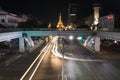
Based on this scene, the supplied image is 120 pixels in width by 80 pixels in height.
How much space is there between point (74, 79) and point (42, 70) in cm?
1365

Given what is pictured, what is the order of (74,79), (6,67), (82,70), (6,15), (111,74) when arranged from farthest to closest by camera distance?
1. (6,15)
2. (6,67)
3. (82,70)
4. (111,74)
5. (74,79)

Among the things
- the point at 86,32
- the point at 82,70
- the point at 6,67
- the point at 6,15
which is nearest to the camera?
the point at 82,70

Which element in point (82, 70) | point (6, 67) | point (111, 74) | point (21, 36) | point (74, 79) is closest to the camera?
point (74, 79)

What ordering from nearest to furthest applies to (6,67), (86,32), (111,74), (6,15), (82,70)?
(111,74), (82,70), (6,67), (86,32), (6,15)

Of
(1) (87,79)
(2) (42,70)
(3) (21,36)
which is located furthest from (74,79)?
(3) (21,36)

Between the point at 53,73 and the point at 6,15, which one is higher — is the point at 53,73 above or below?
below

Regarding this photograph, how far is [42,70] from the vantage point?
6625 centimetres

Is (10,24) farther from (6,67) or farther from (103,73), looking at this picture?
(103,73)

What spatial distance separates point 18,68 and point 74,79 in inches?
779

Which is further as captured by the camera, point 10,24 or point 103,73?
point 10,24

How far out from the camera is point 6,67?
70.5 metres

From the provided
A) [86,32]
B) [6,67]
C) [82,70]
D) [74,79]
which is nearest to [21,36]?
[86,32]

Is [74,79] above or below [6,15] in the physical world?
below

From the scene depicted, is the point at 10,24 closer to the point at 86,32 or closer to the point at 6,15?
the point at 6,15
